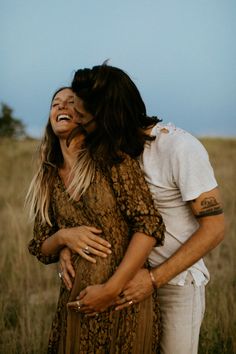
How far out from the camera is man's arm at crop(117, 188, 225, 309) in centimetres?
242

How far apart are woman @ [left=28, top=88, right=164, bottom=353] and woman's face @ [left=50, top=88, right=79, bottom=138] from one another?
0.06 metres

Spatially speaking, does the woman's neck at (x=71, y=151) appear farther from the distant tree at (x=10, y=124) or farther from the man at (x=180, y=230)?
the distant tree at (x=10, y=124)

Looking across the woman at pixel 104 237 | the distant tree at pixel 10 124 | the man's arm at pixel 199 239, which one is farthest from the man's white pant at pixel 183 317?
the distant tree at pixel 10 124

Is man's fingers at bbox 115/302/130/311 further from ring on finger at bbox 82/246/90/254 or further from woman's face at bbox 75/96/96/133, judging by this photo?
woman's face at bbox 75/96/96/133

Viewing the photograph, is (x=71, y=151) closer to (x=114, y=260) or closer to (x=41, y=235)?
(x=41, y=235)

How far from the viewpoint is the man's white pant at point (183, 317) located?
2.64 metres

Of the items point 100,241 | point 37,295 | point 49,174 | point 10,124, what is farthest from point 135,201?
point 10,124

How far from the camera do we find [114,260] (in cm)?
248

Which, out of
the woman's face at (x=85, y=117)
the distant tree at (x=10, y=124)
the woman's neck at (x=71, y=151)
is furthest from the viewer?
the distant tree at (x=10, y=124)

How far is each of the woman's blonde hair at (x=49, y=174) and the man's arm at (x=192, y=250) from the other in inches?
19.9

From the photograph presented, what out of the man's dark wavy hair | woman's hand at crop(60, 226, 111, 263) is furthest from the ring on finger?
the man's dark wavy hair

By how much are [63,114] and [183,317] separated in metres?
1.21

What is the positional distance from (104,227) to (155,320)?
1.75ft

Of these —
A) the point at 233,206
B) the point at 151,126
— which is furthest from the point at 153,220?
the point at 233,206
